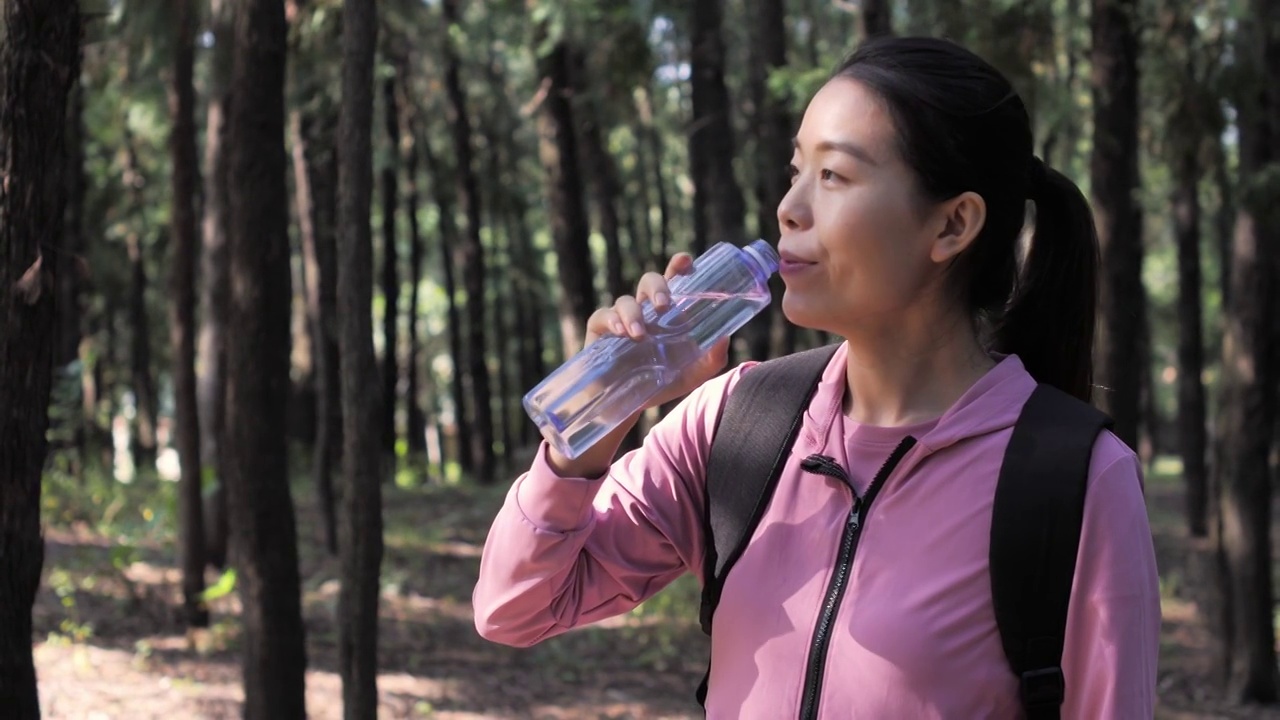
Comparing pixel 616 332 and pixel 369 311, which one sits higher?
pixel 616 332

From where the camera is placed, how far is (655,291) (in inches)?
77.5

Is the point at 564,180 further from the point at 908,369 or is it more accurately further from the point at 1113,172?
the point at 908,369

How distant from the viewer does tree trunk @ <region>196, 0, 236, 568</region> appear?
29.1 ft

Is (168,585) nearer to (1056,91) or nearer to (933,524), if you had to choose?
(1056,91)

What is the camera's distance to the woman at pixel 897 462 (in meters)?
1.75

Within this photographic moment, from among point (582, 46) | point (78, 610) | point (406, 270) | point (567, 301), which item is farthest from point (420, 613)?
point (406, 270)

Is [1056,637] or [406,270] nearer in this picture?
[1056,637]

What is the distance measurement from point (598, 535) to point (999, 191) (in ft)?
2.55

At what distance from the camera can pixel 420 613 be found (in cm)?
1205

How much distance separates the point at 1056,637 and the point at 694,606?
1116cm

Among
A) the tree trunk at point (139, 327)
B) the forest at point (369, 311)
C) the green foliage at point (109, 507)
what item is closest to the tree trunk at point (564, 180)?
the forest at point (369, 311)

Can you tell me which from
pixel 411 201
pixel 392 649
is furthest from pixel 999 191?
pixel 411 201

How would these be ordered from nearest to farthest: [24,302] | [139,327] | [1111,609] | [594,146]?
[1111,609] < [24,302] < [594,146] < [139,327]

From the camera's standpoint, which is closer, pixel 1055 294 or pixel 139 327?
pixel 1055 294
